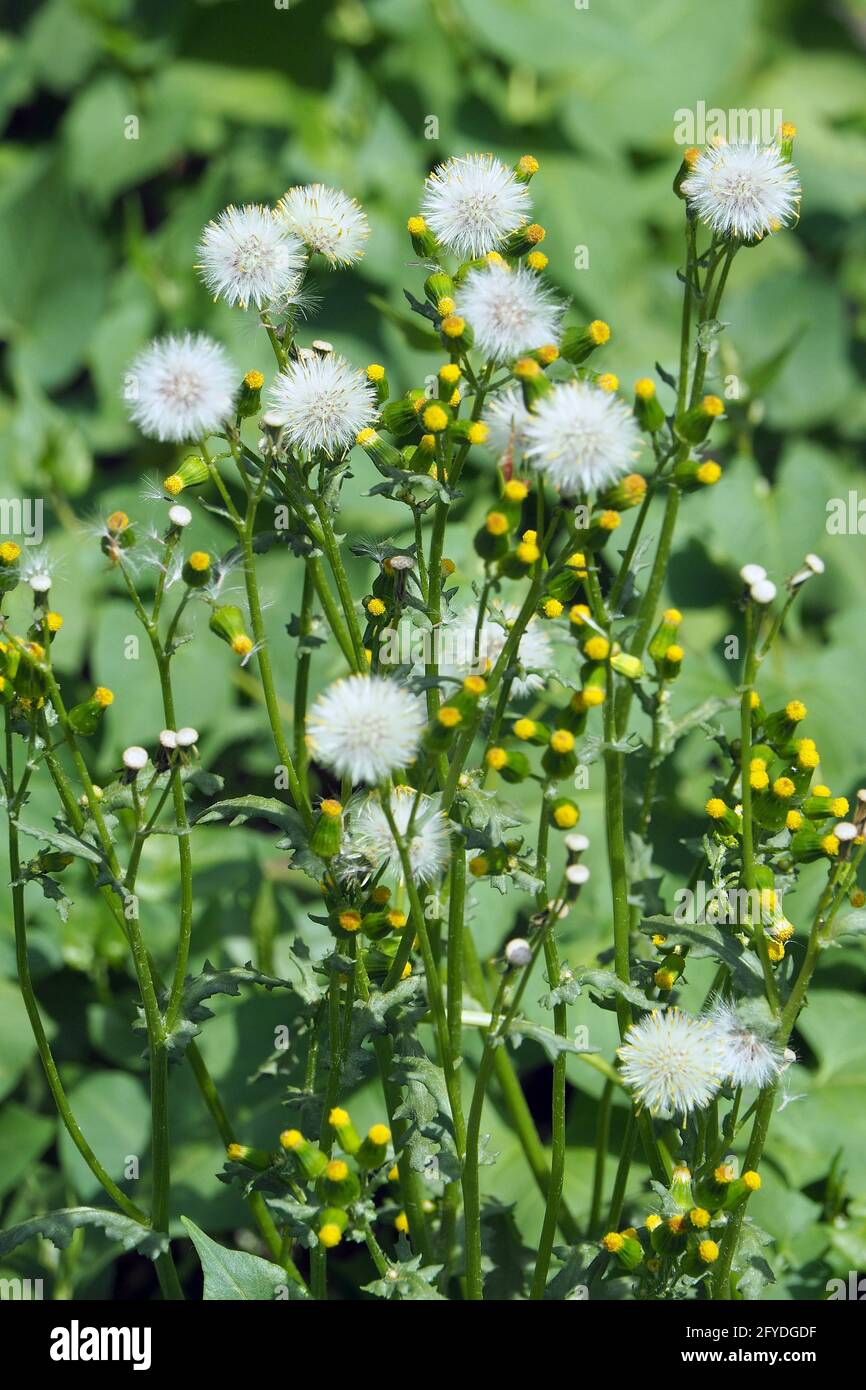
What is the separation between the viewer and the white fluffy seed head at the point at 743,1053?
1009 millimetres

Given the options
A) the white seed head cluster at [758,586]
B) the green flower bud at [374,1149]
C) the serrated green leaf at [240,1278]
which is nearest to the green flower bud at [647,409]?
the white seed head cluster at [758,586]

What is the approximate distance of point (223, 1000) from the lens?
169 centimetres

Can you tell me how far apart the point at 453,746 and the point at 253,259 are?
418 mm

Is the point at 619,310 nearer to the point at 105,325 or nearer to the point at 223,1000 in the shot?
the point at 105,325

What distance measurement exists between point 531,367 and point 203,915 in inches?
39.0

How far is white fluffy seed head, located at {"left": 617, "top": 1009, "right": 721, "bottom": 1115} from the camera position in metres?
1.01

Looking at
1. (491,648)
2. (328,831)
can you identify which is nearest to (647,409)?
(491,648)

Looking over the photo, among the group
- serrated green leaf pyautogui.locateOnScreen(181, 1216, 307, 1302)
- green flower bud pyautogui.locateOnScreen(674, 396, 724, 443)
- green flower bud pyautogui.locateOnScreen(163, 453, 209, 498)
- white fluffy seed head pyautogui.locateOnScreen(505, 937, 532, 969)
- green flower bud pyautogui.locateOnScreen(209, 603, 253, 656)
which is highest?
green flower bud pyautogui.locateOnScreen(163, 453, 209, 498)

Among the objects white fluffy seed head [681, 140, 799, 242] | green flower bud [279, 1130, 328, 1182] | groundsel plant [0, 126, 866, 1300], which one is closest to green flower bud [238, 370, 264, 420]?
groundsel plant [0, 126, 866, 1300]

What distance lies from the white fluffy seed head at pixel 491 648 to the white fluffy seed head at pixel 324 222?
0.33m

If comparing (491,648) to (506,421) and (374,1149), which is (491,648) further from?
(374,1149)

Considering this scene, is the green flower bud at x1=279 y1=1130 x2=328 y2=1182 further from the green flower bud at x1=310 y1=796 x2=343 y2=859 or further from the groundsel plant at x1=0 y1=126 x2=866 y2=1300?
the green flower bud at x1=310 y1=796 x2=343 y2=859

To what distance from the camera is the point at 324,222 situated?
1.11 m
